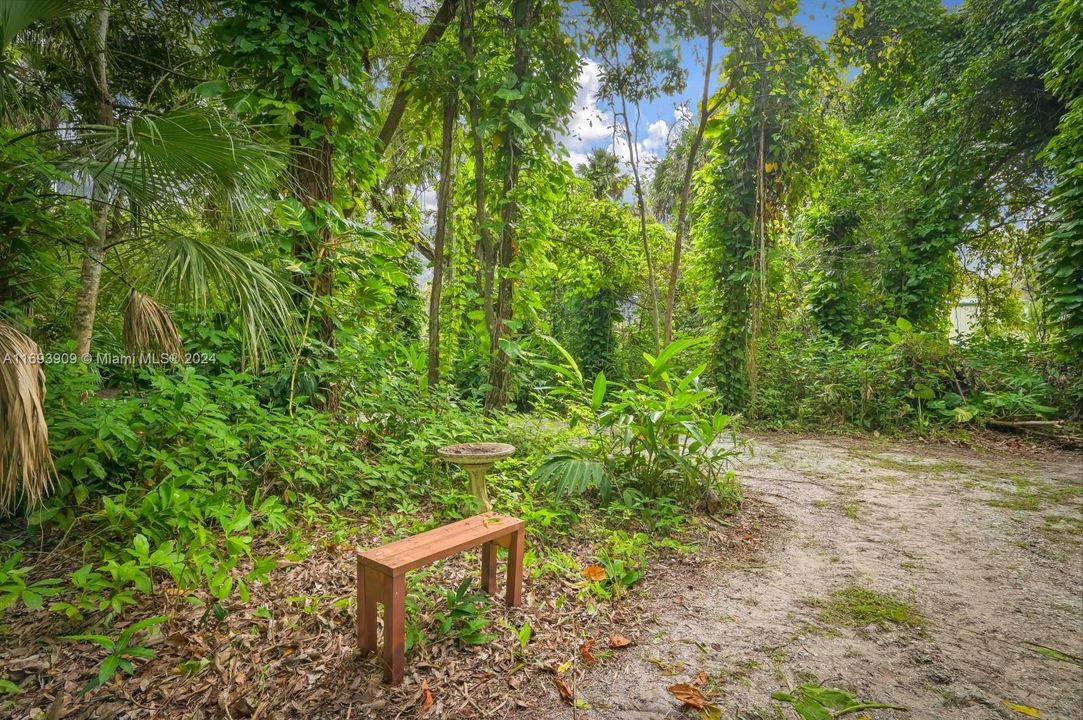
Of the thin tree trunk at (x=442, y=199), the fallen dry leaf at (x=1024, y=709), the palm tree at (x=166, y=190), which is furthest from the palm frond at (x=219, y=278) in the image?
the fallen dry leaf at (x=1024, y=709)

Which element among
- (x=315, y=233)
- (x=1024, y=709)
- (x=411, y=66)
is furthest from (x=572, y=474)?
(x=411, y=66)

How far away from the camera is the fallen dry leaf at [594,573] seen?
2316mm

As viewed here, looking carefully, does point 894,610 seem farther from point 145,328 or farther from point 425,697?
point 145,328

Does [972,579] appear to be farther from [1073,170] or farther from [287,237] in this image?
[1073,170]

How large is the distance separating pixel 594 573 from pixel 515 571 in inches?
19.9

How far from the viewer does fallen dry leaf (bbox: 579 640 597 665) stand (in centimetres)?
178

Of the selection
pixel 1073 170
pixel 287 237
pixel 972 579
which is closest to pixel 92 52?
pixel 287 237

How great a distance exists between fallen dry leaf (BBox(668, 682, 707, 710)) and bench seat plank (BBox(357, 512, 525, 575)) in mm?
794

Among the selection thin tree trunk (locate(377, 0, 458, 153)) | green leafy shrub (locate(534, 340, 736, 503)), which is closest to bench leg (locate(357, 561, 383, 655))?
green leafy shrub (locate(534, 340, 736, 503))

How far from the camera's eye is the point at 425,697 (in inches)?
60.6

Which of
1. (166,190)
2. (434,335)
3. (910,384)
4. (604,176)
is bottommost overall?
(910,384)

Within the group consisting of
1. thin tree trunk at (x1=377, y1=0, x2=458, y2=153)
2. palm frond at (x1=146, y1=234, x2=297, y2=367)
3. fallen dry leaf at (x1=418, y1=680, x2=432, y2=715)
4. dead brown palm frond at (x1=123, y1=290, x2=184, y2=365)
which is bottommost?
fallen dry leaf at (x1=418, y1=680, x2=432, y2=715)

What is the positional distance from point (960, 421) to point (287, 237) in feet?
23.7

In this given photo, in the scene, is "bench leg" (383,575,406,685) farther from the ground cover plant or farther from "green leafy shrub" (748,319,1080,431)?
"green leafy shrub" (748,319,1080,431)
